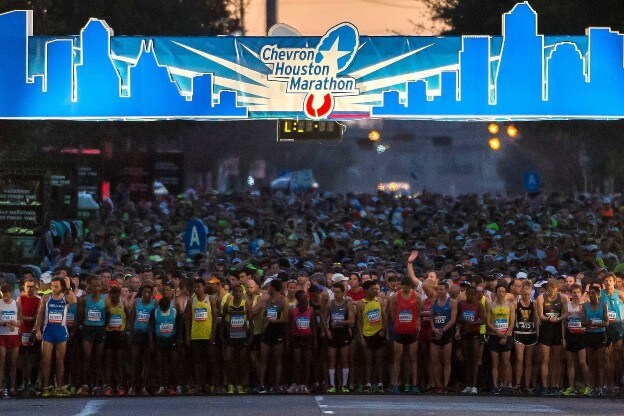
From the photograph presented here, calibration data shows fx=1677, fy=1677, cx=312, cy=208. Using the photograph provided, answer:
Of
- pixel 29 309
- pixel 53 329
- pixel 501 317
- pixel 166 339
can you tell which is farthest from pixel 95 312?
pixel 501 317

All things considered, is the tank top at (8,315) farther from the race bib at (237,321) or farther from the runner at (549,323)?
the runner at (549,323)

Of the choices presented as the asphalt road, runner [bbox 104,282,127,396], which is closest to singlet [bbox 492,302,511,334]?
the asphalt road

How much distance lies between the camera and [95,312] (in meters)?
24.3

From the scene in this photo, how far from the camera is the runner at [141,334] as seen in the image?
2448 centimetres

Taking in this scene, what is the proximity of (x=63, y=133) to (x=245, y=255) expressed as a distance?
17466 millimetres

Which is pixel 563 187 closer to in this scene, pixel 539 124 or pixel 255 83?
pixel 539 124

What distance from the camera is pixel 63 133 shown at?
49531 millimetres

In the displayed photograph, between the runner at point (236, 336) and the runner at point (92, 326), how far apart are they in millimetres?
1778

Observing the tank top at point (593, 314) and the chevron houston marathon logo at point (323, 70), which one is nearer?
the tank top at point (593, 314)

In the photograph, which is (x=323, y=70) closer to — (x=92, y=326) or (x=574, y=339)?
(x=92, y=326)

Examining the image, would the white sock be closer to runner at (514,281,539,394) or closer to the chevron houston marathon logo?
runner at (514,281,539,394)

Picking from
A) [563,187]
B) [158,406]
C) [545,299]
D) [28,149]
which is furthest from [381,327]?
[563,187]

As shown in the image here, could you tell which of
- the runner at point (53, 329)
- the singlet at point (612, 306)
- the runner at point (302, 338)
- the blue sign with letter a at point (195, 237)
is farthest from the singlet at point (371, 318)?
the blue sign with letter a at point (195, 237)

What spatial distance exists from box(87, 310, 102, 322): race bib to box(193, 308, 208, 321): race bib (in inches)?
54.3
